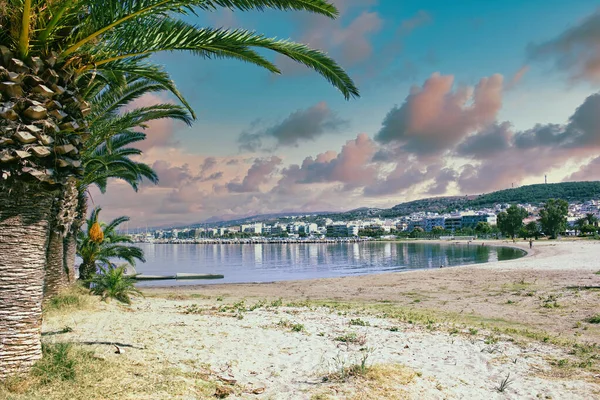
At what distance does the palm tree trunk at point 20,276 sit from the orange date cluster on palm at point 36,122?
27cm

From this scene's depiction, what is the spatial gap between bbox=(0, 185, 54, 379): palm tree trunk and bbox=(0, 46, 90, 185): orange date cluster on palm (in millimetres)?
274

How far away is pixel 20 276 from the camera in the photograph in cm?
482

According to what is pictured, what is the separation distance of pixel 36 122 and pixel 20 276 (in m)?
1.79

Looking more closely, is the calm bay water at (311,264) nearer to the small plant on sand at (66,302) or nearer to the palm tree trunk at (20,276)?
the small plant on sand at (66,302)

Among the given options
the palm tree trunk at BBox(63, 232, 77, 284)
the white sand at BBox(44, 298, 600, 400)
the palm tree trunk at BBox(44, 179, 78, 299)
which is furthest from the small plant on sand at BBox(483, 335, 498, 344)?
the palm tree trunk at BBox(63, 232, 77, 284)

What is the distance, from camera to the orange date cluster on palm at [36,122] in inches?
182

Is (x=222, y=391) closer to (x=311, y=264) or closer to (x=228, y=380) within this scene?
(x=228, y=380)

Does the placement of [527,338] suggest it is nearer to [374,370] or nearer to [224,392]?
[374,370]

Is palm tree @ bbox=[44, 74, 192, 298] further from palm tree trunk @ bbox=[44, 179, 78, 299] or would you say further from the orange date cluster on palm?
the orange date cluster on palm

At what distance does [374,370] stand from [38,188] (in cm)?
504

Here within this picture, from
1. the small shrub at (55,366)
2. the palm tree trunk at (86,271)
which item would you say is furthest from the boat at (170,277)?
the small shrub at (55,366)

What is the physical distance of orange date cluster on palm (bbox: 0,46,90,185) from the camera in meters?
4.62

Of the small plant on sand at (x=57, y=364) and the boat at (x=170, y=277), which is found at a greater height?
the small plant on sand at (x=57, y=364)

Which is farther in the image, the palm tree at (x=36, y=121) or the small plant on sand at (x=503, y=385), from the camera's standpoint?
the small plant on sand at (x=503, y=385)
